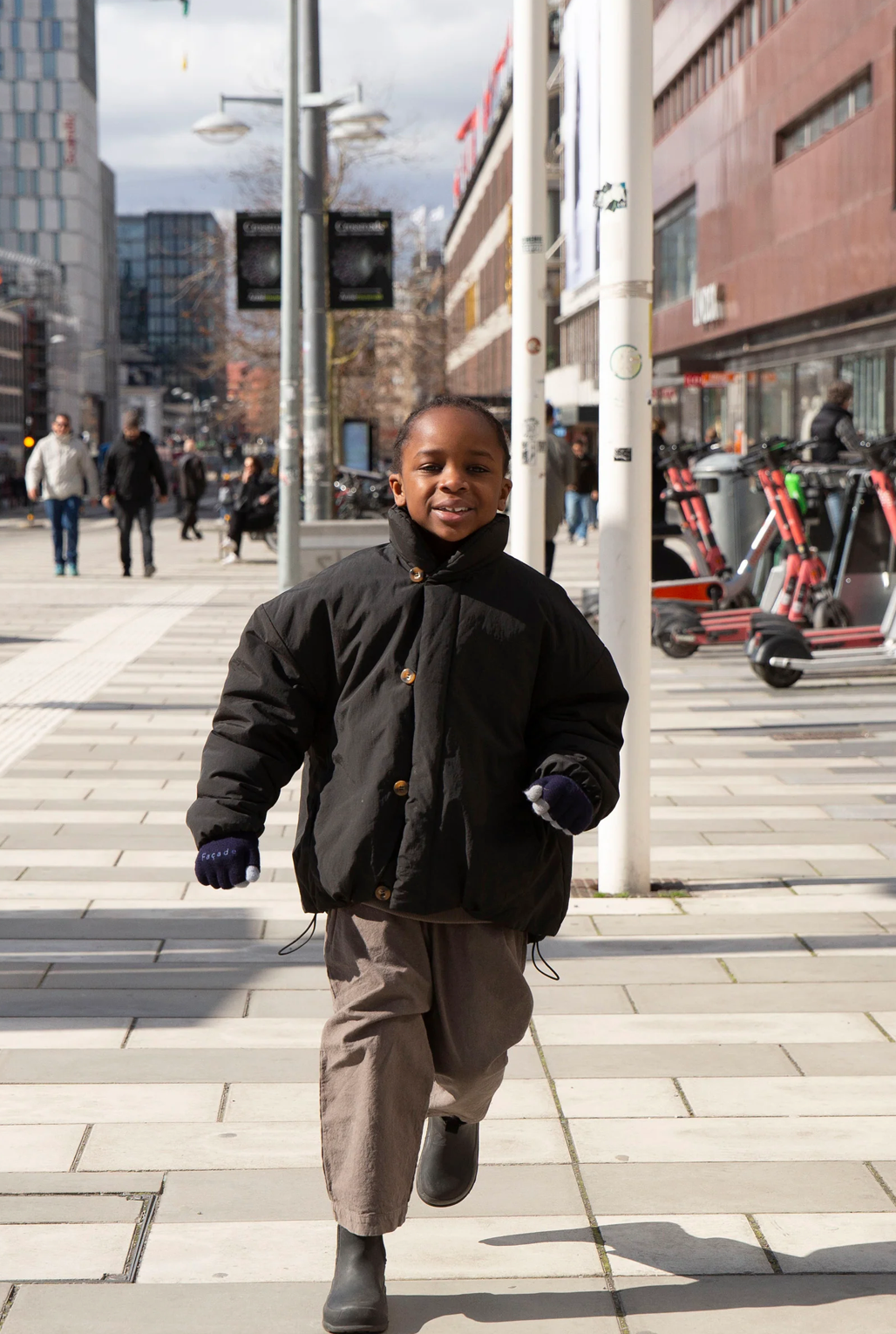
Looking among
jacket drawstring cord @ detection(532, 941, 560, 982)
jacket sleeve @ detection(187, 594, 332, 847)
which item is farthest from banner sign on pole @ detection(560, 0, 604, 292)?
jacket sleeve @ detection(187, 594, 332, 847)

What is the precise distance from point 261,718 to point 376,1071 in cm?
61

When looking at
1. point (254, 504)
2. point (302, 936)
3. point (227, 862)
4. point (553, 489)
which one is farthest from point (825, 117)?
point (227, 862)

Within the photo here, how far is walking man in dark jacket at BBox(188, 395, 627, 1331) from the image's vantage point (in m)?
3.06

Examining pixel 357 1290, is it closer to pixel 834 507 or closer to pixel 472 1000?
pixel 472 1000

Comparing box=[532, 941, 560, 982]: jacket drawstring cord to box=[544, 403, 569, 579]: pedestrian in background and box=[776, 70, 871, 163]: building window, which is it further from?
box=[776, 70, 871, 163]: building window

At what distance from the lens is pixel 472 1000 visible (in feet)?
10.3

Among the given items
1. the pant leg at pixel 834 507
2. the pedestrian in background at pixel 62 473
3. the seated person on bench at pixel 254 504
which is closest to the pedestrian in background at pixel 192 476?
the seated person on bench at pixel 254 504

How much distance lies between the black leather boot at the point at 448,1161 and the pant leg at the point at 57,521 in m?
18.3

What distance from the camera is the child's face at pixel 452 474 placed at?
10.2 ft

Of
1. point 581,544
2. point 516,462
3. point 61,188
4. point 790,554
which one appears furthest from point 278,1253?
point 61,188

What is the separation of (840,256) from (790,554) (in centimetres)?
1897

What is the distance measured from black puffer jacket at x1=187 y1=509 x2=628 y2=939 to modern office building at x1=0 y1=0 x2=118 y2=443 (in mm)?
146875

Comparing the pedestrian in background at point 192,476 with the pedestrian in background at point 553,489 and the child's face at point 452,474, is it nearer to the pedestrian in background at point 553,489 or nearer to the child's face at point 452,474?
the pedestrian in background at point 553,489

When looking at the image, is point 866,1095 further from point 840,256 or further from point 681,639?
point 840,256
